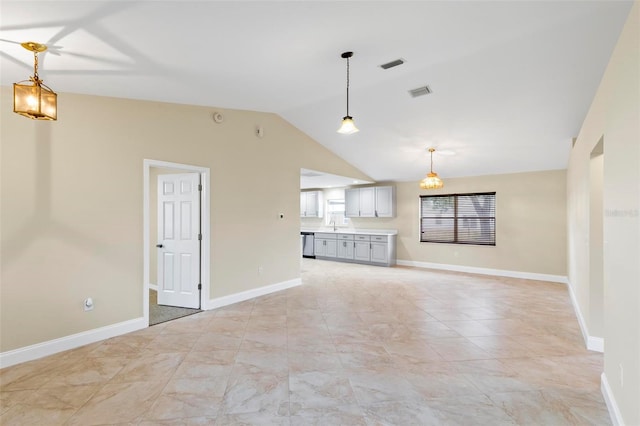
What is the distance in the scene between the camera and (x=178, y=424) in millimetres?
2059

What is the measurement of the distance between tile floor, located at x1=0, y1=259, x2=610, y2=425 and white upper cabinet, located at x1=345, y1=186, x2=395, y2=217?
427 cm

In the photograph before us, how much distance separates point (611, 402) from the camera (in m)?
2.14

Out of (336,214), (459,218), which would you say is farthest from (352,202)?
(459,218)

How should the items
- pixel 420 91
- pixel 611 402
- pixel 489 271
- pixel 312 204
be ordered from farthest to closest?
pixel 312 204, pixel 489 271, pixel 420 91, pixel 611 402

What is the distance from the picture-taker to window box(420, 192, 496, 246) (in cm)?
723

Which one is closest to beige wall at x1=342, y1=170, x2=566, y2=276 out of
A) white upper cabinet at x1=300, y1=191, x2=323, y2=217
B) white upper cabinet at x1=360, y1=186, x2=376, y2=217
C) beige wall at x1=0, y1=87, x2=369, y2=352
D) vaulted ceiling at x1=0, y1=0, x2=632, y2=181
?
white upper cabinet at x1=360, y1=186, x2=376, y2=217

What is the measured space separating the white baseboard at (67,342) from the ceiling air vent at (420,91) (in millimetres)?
4521

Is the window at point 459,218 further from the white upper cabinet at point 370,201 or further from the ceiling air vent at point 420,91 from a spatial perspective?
the ceiling air vent at point 420,91

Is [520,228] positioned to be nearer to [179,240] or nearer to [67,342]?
[179,240]

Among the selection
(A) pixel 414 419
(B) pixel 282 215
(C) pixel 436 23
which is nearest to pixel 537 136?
(C) pixel 436 23

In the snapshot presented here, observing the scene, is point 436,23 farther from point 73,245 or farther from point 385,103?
point 73,245

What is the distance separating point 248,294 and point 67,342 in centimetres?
232

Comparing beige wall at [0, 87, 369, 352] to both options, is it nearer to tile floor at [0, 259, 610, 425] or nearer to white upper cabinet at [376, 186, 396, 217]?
tile floor at [0, 259, 610, 425]

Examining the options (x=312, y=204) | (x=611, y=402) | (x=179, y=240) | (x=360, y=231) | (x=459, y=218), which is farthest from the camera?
(x=312, y=204)
